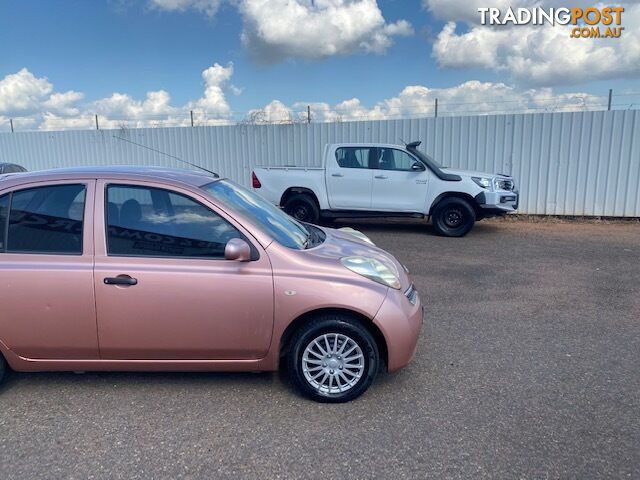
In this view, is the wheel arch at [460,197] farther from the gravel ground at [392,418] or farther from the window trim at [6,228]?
the window trim at [6,228]

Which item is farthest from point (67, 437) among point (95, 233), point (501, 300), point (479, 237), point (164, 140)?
point (164, 140)

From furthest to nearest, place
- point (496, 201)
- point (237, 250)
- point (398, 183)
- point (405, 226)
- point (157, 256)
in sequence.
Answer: point (405, 226) < point (398, 183) < point (496, 201) < point (157, 256) < point (237, 250)

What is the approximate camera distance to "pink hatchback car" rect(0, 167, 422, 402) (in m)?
3.35

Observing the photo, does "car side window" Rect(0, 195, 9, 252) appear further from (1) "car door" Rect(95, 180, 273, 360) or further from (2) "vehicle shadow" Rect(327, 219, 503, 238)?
(2) "vehicle shadow" Rect(327, 219, 503, 238)

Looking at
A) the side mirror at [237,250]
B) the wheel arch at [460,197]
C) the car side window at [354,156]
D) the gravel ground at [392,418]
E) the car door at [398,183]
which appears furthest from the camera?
the car side window at [354,156]

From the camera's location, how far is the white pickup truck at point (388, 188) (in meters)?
9.73

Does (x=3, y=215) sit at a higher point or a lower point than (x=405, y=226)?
higher

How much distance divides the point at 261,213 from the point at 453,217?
22.3 ft

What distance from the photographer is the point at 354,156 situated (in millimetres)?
10320

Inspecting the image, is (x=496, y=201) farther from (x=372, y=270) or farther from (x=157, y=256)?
(x=157, y=256)

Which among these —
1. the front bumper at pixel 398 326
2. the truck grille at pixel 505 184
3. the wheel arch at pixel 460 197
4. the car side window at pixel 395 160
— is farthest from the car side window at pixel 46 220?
the truck grille at pixel 505 184

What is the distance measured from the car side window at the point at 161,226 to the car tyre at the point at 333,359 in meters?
0.85

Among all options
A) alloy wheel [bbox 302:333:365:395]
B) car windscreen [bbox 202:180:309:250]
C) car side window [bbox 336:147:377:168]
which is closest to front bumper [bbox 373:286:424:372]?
alloy wheel [bbox 302:333:365:395]

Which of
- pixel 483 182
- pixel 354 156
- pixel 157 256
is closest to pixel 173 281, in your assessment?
pixel 157 256
